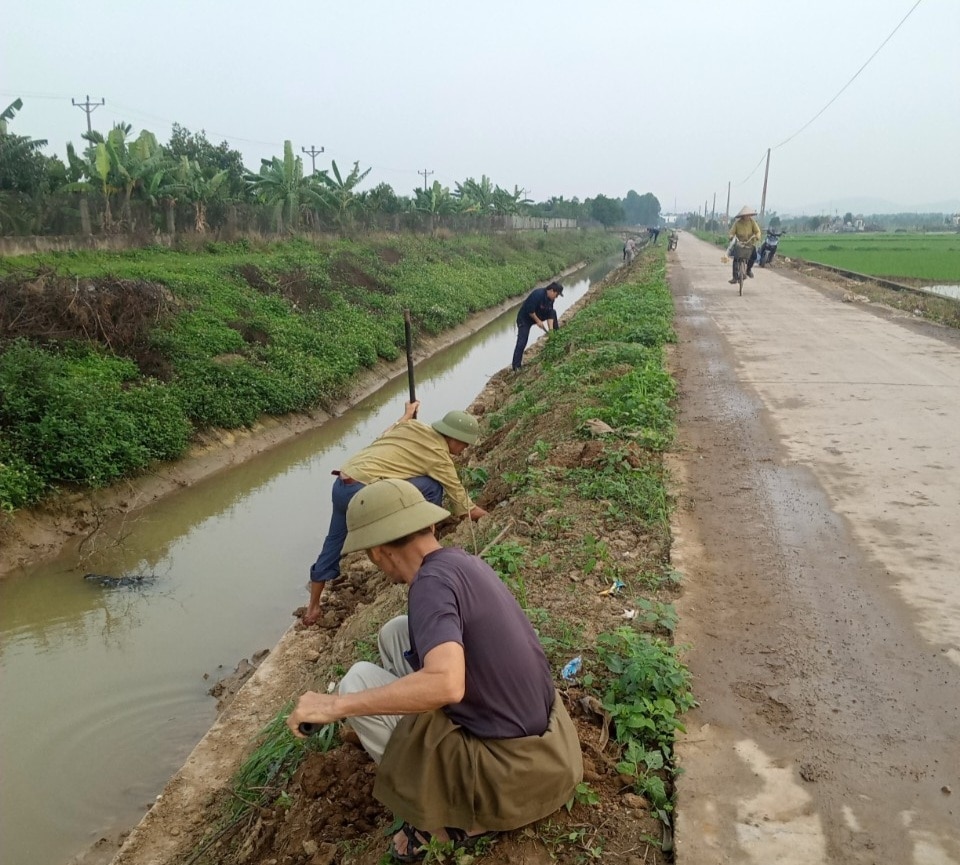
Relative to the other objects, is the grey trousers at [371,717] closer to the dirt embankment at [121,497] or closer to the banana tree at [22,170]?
the dirt embankment at [121,497]

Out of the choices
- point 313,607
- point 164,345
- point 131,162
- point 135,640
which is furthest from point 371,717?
point 131,162

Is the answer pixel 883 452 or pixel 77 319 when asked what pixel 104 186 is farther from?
pixel 883 452

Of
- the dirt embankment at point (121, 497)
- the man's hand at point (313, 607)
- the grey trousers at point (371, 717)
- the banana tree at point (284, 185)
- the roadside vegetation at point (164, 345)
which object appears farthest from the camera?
the banana tree at point (284, 185)

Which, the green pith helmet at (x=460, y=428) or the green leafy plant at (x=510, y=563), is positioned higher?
the green pith helmet at (x=460, y=428)

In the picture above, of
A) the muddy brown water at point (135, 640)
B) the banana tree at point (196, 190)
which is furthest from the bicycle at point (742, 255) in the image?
the banana tree at point (196, 190)

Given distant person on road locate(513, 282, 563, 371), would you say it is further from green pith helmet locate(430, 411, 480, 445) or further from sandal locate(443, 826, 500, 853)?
sandal locate(443, 826, 500, 853)

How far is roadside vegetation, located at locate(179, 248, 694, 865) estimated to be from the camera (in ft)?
8.97

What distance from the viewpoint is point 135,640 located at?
6.03m

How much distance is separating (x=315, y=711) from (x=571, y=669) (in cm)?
152

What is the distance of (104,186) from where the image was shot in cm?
1914

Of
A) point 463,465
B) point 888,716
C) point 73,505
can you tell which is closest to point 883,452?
point 888,716

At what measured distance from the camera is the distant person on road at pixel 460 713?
223 cm

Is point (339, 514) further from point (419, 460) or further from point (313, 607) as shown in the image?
point (313, 607)

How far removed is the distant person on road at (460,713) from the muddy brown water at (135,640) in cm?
268
